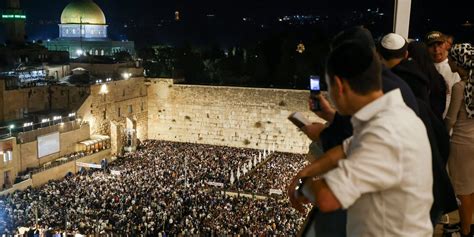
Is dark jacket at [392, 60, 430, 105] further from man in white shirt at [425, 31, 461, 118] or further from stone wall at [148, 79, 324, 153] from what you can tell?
→ stone wall at [148, 79, 324, 153]

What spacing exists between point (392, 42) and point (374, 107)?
1.67 metres

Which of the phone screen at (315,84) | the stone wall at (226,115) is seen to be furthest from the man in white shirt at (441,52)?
the stone wall at (226,115)

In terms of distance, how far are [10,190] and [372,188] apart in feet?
57.9

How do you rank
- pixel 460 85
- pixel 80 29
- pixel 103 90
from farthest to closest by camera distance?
pixel 80 29
pixel 103 90
pixel 460 85

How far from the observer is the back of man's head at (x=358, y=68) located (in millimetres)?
1784

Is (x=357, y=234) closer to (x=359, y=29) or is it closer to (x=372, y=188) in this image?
(x=372, y=188)

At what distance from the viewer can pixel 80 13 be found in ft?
132

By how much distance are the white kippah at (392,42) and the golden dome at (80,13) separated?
40.0 meters

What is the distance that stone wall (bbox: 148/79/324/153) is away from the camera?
984 inches

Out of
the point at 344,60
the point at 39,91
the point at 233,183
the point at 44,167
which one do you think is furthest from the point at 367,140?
the point at 39,91

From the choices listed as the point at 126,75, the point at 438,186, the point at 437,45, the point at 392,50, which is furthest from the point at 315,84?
the point at 126,75

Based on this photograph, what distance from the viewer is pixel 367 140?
5.37 feet

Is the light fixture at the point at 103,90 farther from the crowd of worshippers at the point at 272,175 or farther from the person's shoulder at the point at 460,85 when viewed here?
the person's shoulder at the point at 460,85

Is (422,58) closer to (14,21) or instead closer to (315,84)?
(315,84)
